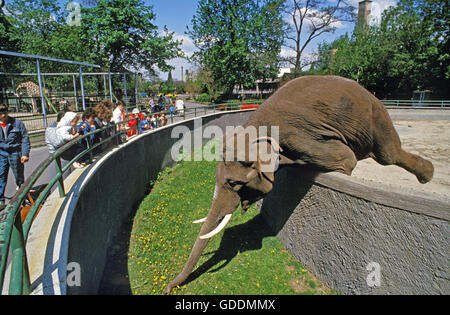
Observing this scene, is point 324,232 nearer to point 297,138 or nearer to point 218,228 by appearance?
point 297,138

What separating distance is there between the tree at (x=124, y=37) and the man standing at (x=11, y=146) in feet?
54.1

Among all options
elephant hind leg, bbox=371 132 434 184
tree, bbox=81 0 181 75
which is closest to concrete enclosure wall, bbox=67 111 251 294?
elephant hind leg, bbox=371 132 434 184

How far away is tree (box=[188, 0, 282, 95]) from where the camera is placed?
31.7 meters

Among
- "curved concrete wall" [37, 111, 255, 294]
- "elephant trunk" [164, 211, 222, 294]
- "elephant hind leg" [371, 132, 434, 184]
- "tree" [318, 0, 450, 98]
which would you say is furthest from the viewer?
"tree" [318, 0, 450, 98]

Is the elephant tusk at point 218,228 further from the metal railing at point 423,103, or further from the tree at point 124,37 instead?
the metal railing at point 423,103

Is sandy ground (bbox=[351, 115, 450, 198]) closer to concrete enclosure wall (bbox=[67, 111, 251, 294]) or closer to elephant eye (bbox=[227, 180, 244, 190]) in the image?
elephant eye (bbox=[227, 180, 244, 190])

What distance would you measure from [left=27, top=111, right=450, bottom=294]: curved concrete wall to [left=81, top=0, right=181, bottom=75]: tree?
17817 mm

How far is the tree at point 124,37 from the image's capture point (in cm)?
1989

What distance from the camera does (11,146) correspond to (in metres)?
5.38

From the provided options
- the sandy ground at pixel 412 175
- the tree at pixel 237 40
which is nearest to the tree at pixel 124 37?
the tree at pixel 237 40

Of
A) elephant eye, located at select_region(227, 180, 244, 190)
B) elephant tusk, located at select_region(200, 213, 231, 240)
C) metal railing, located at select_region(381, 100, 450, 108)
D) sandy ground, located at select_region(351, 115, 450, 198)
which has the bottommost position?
sandy ground, located at select_region(351, 115, 450, 198)

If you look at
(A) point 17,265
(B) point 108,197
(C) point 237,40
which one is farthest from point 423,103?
(A) point 17,265

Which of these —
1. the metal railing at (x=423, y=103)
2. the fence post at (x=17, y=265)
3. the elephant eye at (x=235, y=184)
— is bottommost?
the elephant eye at (x=235, y=184)
